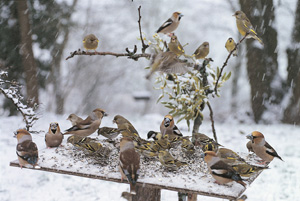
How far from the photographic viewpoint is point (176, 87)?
170 inches

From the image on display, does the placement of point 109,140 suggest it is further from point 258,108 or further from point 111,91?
point 111,91

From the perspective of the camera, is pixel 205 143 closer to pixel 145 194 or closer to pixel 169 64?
pixel 145 194

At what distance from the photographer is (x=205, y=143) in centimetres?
381

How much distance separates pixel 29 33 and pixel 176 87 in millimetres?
6913

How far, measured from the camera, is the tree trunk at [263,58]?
10.4m

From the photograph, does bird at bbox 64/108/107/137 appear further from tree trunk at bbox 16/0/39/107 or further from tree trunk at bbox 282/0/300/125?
tree trunk at bbox 282/0/300/125

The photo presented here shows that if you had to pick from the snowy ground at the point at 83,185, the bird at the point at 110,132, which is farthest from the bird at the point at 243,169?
the snowy ground at the point at 83,185

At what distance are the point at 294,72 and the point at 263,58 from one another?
91 cm

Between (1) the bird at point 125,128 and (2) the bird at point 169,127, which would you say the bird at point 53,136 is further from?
(2) the bird at point 169,127

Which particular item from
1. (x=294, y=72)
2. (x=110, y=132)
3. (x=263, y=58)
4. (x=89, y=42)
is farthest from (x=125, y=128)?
(x=294, y=72)

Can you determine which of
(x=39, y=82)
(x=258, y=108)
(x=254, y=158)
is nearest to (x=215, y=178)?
(x=254, y=158)

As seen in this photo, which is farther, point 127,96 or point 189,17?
point 127,96

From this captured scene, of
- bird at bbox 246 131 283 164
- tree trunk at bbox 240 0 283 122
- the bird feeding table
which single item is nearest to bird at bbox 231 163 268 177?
the bird feeding table

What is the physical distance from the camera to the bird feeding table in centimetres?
303
